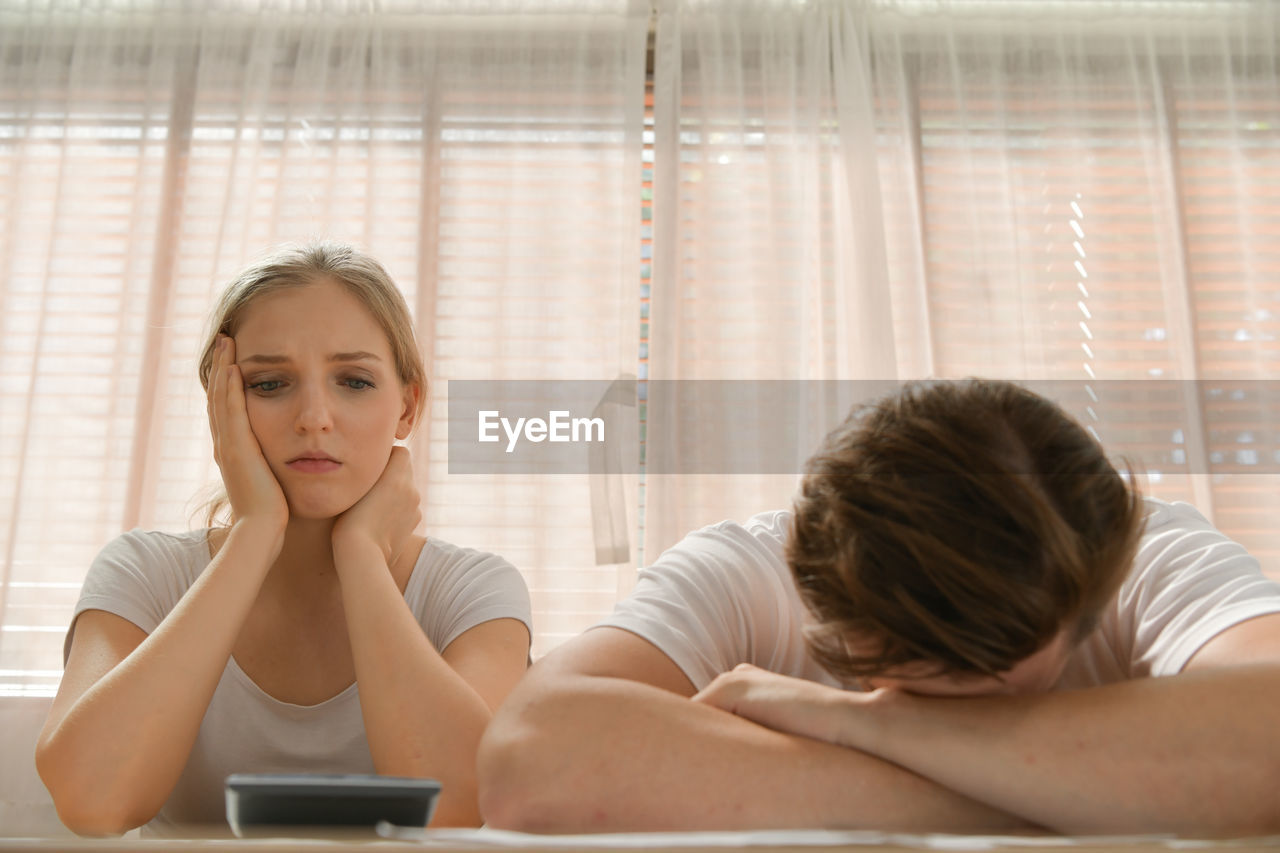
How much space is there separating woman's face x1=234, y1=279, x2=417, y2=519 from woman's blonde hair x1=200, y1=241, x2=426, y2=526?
0.09ft

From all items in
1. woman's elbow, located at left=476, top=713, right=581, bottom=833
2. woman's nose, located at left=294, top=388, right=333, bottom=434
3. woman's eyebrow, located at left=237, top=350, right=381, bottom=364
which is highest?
woman's eyebrow, located at left=237, top=350, right=381, bottom=364

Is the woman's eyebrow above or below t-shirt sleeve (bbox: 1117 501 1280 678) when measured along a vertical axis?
above

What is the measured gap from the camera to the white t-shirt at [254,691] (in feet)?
3.29

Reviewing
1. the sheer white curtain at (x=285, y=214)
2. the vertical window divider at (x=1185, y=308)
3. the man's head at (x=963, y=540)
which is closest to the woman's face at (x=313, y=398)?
the man's head at (x=963, y=540)

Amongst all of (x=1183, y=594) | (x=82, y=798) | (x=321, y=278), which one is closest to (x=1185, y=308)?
(x=1183, y=594)

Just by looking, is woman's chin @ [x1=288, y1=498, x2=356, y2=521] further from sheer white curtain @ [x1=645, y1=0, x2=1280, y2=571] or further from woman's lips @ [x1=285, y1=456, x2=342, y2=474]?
sheer white curtain @ [x1=645, y1=0, x2=1280, y2=571]

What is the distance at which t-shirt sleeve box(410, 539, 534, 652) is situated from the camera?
1056mm

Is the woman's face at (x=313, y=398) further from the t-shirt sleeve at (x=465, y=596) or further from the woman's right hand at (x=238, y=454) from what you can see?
the t-shirt sleeve at (x=465, y=596)

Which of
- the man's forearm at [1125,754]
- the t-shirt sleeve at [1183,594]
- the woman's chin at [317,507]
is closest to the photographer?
the man's forearm at [1125,754]

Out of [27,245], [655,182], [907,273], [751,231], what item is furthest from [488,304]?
[27,245]

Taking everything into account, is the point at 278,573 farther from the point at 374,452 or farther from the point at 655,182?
the point at 655,182

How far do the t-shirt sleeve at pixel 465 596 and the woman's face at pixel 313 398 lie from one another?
0.48 feet

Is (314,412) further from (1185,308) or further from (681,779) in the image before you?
(1185,308)

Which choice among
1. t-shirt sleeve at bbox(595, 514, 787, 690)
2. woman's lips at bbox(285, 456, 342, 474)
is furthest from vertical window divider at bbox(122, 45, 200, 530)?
t-shirt sleeve at bbox(595, 514, 787, 690)
